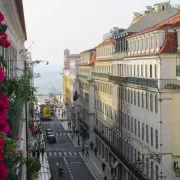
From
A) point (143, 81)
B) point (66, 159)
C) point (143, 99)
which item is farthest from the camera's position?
point (66, 159)

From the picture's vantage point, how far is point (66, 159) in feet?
217

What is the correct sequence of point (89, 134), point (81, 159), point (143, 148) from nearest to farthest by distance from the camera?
point (143, 148) < point (81, 159) < point (89, 134)

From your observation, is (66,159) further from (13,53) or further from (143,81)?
(13,53)

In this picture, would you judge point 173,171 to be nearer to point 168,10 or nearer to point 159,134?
point 159,134

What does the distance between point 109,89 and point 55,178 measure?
14510mm

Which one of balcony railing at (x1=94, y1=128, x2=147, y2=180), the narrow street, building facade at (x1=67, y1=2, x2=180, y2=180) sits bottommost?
the narrow street

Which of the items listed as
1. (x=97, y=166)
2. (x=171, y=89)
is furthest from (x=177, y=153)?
(x=97, y=166)

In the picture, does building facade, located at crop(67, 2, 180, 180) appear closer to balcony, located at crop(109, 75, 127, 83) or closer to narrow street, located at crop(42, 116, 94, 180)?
balcony, located at crop(109, 75, 127, 83)

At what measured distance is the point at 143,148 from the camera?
41750mm

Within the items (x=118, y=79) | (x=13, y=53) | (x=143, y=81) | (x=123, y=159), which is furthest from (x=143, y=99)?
(x=13, y=53)

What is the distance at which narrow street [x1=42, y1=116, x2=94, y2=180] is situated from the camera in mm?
54731

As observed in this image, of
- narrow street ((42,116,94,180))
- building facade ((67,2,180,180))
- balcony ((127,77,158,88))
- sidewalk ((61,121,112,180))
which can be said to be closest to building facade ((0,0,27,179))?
building facade ((67,2,180,180))

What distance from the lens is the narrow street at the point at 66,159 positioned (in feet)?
180

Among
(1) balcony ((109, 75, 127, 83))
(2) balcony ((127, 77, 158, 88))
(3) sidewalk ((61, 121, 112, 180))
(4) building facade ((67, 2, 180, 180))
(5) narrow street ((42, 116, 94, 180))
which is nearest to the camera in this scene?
(4) building facade ((67, 2, 180, 180))
